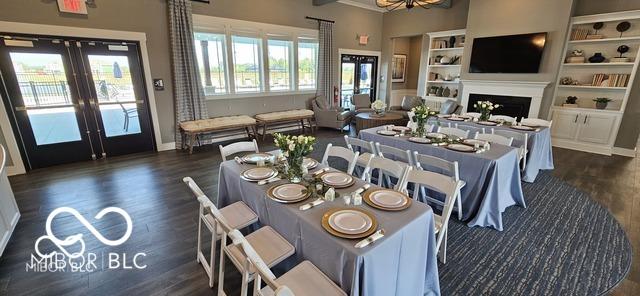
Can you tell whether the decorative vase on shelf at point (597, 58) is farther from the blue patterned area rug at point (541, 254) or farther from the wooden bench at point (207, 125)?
the wooden bench at point (207, 125)

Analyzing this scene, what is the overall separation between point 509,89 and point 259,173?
6075 mm

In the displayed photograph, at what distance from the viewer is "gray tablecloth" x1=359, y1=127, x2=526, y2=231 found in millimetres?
2645

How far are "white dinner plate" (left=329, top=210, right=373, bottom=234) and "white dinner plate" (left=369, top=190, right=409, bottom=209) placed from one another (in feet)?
0.63

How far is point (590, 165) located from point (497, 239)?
11.6 feet

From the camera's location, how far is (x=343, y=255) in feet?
4.38

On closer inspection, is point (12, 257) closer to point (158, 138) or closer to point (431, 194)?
point (158, 138)

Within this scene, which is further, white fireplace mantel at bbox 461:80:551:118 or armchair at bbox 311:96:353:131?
armchair at bbox 311:96:353:131

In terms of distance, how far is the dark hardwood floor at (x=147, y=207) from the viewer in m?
2.03

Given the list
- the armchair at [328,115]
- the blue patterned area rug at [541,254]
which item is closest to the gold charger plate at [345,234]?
the blue patterned area rug at [541,254]

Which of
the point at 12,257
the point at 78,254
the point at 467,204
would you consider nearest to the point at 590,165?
the point at 467,204

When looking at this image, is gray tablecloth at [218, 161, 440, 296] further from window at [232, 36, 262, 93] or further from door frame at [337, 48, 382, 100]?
door frame at [337, 48, 382, 100]

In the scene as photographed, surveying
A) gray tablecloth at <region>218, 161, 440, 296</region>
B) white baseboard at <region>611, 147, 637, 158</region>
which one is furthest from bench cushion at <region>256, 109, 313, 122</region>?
white baseboard at <region>611, 147, 637, 158</region>

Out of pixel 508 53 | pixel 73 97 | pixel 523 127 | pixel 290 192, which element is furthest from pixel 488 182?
pixel 73 97

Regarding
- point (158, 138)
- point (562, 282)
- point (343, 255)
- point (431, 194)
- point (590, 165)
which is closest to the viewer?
point (343, 255)
